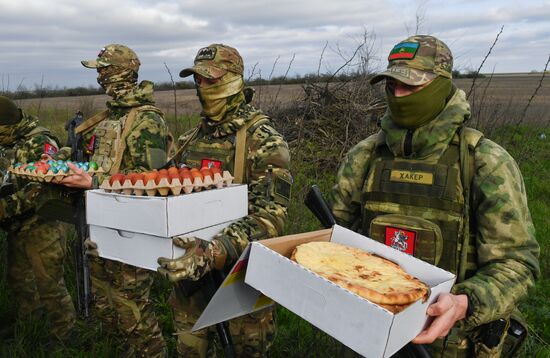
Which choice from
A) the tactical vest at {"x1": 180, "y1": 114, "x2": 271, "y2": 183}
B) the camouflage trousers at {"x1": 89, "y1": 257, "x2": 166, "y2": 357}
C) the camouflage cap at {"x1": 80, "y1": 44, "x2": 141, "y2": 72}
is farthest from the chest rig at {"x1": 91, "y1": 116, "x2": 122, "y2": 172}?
the tactical vest at {"x1": 180, "y1": 114, "x2": 271, "y2": 183}

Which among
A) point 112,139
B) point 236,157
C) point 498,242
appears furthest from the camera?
point 112,139

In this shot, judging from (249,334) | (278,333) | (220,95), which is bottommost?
(278,333)

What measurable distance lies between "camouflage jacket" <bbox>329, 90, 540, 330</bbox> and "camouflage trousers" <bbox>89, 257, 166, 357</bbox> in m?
2.39

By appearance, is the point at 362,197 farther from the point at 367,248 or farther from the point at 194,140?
the point at 194,140

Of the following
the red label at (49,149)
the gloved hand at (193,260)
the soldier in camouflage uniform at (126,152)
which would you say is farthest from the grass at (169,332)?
the red label at (49,149)

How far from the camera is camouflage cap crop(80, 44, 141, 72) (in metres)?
4.04

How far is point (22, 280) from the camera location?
4.30 m

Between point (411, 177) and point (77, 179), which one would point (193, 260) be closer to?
point (411, 177)

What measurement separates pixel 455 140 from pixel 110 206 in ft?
5.32

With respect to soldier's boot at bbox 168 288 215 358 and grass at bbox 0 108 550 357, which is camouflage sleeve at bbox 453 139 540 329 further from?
soldier's boot at bbox 168 288 215 358

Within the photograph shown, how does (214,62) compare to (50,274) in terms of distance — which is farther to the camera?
(50,274)

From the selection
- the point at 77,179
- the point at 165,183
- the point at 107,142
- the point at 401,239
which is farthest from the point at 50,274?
the point at 401,239

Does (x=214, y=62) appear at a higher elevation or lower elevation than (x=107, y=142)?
higher

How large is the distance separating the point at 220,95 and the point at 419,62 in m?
1.27
